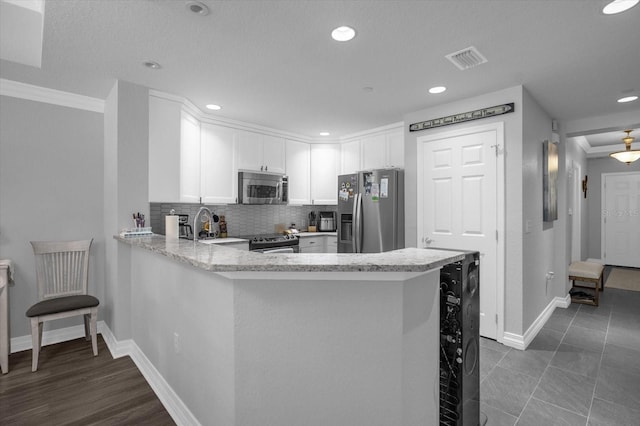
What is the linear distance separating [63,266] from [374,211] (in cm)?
Answer: 348

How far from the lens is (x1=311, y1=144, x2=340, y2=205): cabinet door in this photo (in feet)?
17.1

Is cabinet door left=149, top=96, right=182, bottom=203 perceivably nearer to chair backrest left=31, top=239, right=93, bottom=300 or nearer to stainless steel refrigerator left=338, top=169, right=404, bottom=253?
chair backrest left=31, top=239, right=93, bottom=300

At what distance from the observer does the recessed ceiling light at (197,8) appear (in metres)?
1.79

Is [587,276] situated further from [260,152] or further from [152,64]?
[152,64]

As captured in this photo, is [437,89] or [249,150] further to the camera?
[249,150]

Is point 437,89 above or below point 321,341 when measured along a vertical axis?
above

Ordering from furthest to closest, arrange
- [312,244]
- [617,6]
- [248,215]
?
1. [312,244]
2. [248,215]
3. [617,6]

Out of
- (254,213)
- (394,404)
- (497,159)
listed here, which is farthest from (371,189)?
(394,404)

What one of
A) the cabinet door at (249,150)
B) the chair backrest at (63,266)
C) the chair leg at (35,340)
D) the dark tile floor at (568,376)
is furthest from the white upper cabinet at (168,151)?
the dark tile floor at (568,376)

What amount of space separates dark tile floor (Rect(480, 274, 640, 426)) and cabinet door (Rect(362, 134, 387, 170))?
2.58 m

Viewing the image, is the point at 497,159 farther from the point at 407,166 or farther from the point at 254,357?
the point at 254,357

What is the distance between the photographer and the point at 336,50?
2.31 metres

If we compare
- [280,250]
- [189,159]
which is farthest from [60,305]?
[280,250]

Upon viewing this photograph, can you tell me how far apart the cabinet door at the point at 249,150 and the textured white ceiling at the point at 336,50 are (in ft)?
2.76
